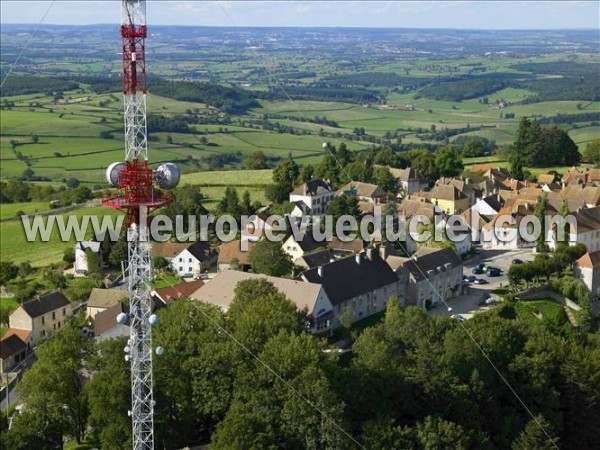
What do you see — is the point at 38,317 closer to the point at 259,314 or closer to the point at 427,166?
the point at 259,314

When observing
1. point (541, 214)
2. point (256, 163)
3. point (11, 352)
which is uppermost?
point (541, 214)

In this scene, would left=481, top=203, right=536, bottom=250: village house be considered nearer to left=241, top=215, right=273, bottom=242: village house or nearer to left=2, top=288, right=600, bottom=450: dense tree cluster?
left=241, top=215, right=273, bottom=242: village house

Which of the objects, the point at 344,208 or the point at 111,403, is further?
the point at 344,208

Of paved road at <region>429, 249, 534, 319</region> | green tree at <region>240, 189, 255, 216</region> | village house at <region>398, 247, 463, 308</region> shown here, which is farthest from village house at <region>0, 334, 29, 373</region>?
green tree at <region>240, 189, 255, 216</region>

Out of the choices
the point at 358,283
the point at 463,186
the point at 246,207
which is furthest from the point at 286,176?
the point at 358,283

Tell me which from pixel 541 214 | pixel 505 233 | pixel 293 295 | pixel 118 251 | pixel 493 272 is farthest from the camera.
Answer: pixel 505 233

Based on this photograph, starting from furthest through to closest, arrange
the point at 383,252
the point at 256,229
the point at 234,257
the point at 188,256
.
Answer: the point at 256,229 → the point at 188,256 → the point at 234,257 → the point at 383,252

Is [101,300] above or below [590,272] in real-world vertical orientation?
below
